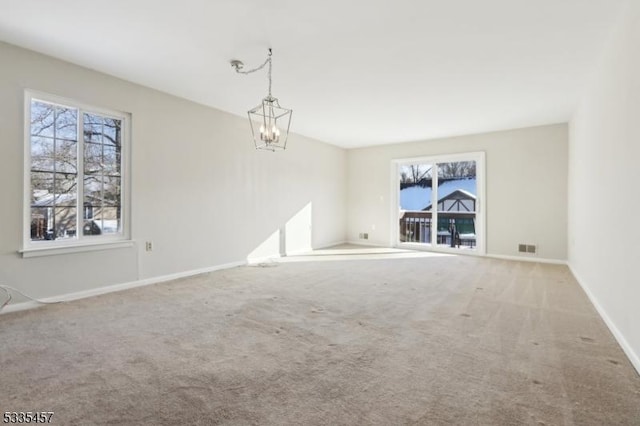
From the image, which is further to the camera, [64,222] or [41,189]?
[64,222]

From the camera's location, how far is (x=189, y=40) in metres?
2.97

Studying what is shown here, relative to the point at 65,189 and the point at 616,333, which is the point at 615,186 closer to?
the point at 616,333

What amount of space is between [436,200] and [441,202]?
0.37 feet

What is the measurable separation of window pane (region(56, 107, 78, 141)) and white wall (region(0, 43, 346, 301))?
0.20 m

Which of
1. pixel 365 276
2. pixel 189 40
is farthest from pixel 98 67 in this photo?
pixel 365 276

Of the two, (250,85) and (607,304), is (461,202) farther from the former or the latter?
(250,85)

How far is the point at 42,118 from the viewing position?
11.0 feet

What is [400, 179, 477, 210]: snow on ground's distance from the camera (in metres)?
6.68

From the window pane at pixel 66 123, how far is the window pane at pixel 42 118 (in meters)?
0.06

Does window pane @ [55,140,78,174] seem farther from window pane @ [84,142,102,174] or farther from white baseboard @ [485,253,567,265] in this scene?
white baseboard @ [485,253,567,265]

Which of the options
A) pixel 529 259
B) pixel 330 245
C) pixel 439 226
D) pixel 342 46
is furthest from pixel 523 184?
pixel 342 46

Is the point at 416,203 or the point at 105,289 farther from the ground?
the point at 416,203

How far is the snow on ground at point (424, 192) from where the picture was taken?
668cm

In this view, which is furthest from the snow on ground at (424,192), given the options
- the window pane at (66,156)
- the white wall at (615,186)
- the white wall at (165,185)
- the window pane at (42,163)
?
the window pane at (42,163)
